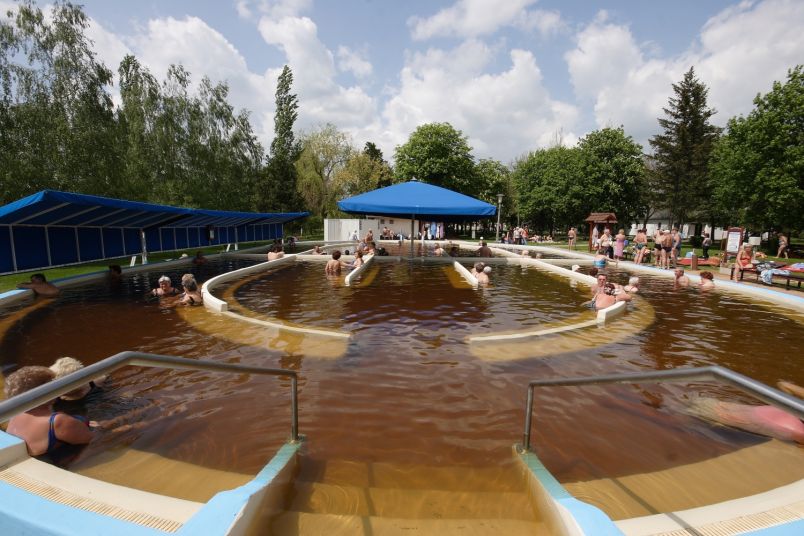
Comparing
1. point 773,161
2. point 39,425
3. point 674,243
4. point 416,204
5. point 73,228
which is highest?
point 773,161

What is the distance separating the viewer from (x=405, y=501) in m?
3.31

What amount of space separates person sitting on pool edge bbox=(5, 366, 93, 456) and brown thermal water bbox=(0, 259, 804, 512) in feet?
0.91

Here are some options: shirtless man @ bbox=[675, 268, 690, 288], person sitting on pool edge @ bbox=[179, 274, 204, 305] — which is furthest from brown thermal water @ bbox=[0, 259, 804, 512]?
shirtless man @ bbox=[675, 268, 690, 288]

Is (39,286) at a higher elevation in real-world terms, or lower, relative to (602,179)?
lower

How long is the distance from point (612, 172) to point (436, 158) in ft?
63.8

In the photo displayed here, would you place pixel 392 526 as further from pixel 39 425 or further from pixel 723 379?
pixel 39 425

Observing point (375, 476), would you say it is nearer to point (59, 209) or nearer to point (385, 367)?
point (385, 367)

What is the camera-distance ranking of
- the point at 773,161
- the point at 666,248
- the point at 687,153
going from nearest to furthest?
the point at 666,248 → the point at 773,161 → the point at 687,153

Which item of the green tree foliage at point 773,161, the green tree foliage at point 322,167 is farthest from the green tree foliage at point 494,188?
the green tree foliage at point 773,161

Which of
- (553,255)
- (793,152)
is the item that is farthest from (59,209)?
(793,152)

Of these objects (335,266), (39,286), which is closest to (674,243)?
(335,266)

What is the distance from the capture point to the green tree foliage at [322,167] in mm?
A: 44188

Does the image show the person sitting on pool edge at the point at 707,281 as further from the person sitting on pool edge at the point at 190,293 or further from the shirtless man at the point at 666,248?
the person sitting on pool edge at the point at 190,293

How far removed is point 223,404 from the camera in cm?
504
